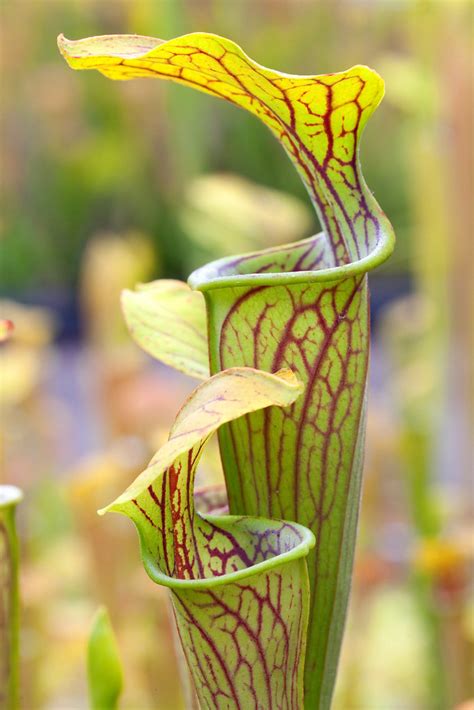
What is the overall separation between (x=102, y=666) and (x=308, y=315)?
241 millimetres

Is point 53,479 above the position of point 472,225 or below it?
below

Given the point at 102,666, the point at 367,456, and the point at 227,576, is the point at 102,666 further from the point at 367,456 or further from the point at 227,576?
the point at 367,456

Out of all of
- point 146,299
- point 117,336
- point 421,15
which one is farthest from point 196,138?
point 146,299

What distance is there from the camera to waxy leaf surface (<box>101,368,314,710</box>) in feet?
1.30

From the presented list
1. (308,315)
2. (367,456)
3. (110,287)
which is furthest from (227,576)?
(110,287)

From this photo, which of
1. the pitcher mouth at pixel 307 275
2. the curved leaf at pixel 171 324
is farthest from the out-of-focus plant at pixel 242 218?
the pitcher mouth at pixel 307 275

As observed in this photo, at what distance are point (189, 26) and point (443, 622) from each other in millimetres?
3101

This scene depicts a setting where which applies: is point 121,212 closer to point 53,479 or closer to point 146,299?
point 53,479

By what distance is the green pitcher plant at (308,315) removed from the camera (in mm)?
406

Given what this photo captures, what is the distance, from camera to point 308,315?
1.43ft

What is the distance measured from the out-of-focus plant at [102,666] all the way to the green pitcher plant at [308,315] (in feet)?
0.36

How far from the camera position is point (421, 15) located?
168 centimetres

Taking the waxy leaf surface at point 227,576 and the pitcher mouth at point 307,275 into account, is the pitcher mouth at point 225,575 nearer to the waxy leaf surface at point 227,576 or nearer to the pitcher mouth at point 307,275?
the waxy leaf surface at point 227,576

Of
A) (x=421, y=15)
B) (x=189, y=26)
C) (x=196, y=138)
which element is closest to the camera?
(x=421, y=15)
